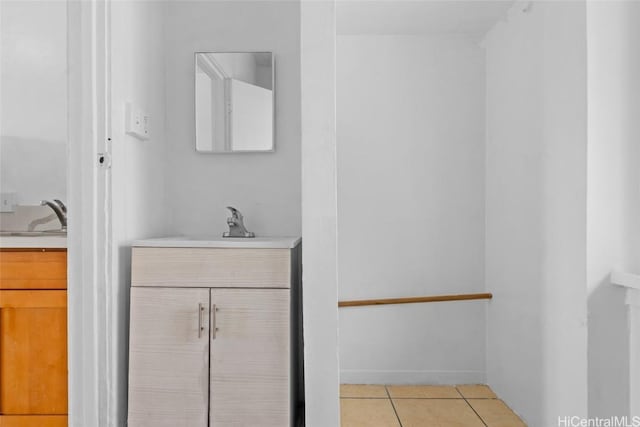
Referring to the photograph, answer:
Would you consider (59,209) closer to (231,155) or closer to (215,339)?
(231,155)

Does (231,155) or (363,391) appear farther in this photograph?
(363,391)

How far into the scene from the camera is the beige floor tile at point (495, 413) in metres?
2.78

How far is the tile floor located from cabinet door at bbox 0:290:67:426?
1437 mm

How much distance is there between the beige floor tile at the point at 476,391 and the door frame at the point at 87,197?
2153 mm

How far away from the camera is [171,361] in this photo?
2.04 metres

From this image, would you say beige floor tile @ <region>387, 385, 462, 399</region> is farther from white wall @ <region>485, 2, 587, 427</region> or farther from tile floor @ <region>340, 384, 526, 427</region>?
white wall @ <region>485, 2, 587, 427</region>

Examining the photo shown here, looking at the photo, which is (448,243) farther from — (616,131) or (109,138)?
(109,138)

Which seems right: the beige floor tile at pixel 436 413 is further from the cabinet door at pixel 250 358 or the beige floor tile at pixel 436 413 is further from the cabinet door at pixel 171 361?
the cabinet door at pixel 171 361

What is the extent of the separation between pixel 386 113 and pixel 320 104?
153 centimetres

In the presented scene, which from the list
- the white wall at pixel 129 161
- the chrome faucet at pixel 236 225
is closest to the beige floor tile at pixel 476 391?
the chrome faucet at pixel 236 225

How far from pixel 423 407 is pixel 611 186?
162 cm

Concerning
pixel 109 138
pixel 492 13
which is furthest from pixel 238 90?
pixel 492 13

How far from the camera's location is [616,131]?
209 centimetres

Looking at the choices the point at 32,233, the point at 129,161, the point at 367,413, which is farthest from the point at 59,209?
the point at 367,413
